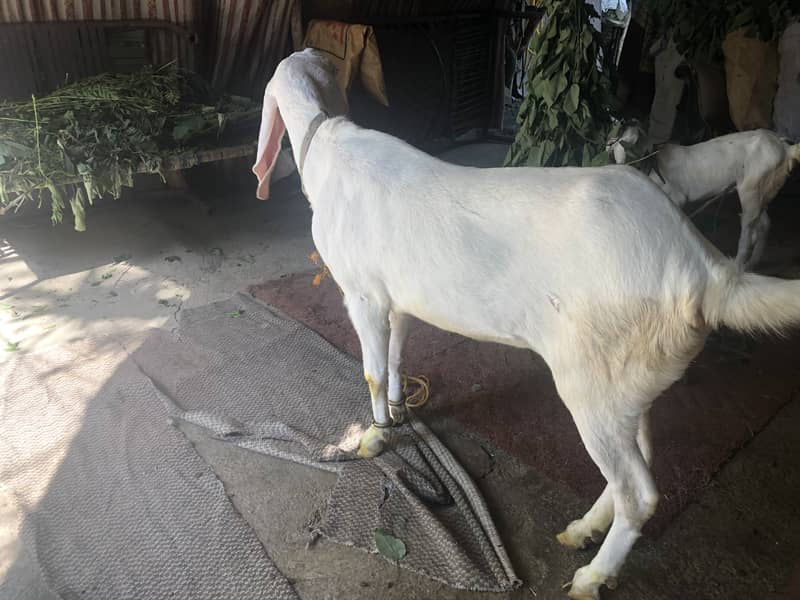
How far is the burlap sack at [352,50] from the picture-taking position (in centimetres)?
532

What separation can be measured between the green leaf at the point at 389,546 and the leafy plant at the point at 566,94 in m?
2.51

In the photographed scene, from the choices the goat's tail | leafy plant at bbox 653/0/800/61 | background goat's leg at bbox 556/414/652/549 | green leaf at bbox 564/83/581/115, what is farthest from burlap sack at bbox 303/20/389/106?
the goat's tail

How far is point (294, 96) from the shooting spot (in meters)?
2.61

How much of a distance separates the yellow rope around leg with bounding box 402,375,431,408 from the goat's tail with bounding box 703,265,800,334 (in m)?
1.77

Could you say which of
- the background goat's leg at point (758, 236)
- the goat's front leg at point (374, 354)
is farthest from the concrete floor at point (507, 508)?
the background goat's leg at point (758, 236)

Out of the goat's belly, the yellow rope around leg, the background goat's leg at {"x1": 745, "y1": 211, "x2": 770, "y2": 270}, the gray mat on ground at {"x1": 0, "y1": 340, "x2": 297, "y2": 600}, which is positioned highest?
the goat's belly

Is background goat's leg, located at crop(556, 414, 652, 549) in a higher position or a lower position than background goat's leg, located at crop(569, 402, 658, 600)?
lower

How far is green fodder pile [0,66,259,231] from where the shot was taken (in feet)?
Answer: 13.9

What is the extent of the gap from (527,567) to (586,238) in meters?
1.36

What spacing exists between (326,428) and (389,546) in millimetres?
811

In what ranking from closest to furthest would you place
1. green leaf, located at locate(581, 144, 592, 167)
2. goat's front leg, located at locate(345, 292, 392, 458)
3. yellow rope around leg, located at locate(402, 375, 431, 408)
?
goat's front leg, located at locate(345, 292, 392, 458) < yellow rope around leg, located at locate(402, 375, 431, 408) < green leaf, located at locate(581, 144, 592, 167)

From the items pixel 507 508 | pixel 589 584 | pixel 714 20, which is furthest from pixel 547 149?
pixel 589 584

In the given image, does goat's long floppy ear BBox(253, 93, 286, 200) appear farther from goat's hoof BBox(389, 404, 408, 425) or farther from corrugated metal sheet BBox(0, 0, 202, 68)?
corrugated metal sheet BBox(0, 0, 202, 68)

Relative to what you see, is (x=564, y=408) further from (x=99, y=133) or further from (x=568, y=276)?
(x=99, y=133)
